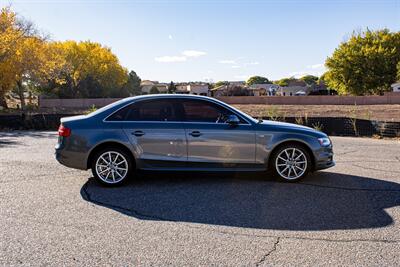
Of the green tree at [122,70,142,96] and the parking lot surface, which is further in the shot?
the green tree at [122,70,142,96]

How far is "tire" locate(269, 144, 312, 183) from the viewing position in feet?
21.7

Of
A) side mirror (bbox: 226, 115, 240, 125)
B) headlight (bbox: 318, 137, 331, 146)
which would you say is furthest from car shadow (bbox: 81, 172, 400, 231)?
side mirror (bbox: 226, 115, 240, 125)

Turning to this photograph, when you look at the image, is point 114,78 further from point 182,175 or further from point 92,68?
point 182,175

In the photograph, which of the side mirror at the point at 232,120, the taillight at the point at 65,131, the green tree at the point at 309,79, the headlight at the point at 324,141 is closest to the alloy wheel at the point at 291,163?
the headlight at the point at 324,141

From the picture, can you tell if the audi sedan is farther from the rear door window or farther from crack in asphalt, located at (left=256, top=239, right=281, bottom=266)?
crack in asphalt, located at (left=256, top=239, right=281, bottom=266)

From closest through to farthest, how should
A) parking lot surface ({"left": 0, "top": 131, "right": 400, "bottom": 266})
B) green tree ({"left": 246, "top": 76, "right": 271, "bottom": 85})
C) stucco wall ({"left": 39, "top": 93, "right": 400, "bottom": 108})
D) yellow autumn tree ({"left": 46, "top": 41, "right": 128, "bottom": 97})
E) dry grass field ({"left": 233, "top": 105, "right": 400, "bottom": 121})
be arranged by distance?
parking lot surface ({"left": 0, "top": 131, "right": 400, "bottom": 266}) < dry grass field ({"left": 233, "top": 105, "right": 400, "bottom": 121}) < stucco wall ({"left": 39, "top": 93, "right": 400, "bottom": 108}) < yellow autumn tree ({"left": 46, "top": 41, "right": 128, "bottom": 97}) < green tree ({"left": 246, "top": 76, "right": 271, "bottom": 85})

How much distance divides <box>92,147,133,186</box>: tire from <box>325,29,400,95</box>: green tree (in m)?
65.2

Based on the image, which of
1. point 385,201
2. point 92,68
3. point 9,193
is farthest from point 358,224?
point 92,68

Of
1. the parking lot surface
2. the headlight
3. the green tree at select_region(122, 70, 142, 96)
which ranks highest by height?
the green tree at select_region(122, 70, 142, 96)

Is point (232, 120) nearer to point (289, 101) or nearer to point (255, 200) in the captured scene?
point (255, 200)

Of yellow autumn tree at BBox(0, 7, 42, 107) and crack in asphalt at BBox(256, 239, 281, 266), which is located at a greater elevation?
yellow autumn tree at BBox(0, 7, 42, 107)

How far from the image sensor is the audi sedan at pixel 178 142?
6.40 m

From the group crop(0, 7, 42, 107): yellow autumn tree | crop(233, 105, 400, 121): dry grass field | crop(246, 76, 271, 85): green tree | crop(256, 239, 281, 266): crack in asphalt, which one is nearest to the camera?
crop(256, 239, 281, 266): crack in asphalt

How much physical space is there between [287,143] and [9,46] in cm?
3242
